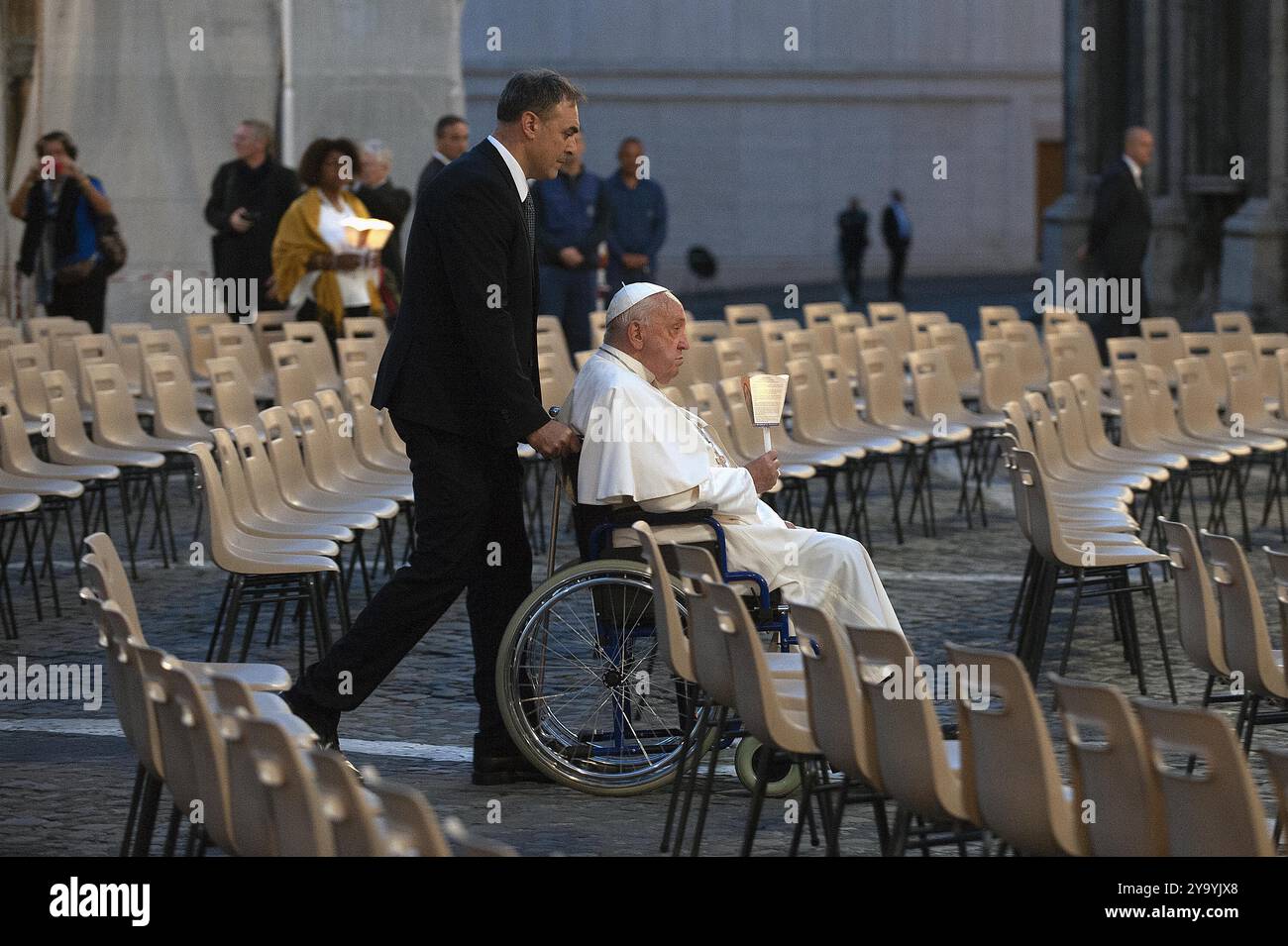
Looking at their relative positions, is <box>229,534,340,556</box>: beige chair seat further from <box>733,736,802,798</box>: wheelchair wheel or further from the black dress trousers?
<box>733,736,802,798</box>: wheelchair wheel

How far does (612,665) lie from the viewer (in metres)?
6.19

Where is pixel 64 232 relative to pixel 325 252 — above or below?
above

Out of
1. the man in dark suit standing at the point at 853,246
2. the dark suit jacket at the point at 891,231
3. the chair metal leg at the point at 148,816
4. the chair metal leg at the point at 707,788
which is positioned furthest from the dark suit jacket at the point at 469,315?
the dark suit jacket at the point at 891,231

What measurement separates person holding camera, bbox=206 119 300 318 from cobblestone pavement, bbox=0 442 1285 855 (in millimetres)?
3571

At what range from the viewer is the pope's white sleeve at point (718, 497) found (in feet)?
20.8

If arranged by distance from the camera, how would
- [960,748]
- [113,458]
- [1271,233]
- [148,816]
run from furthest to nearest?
[1271,233] → [113,458] → [148,816] → [960,748]

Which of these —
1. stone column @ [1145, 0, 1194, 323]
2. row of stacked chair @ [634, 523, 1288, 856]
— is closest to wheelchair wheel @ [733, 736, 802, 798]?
row of stacked chair @ [634, 523, 1288, 856]

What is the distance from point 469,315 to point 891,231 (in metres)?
28.7

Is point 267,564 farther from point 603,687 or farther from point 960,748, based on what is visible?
point 960,748

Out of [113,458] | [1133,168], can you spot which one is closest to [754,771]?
[113,458]

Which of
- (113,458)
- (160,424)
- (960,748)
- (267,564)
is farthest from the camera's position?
(160,424)

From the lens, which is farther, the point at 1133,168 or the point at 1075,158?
the point at 1075,158
